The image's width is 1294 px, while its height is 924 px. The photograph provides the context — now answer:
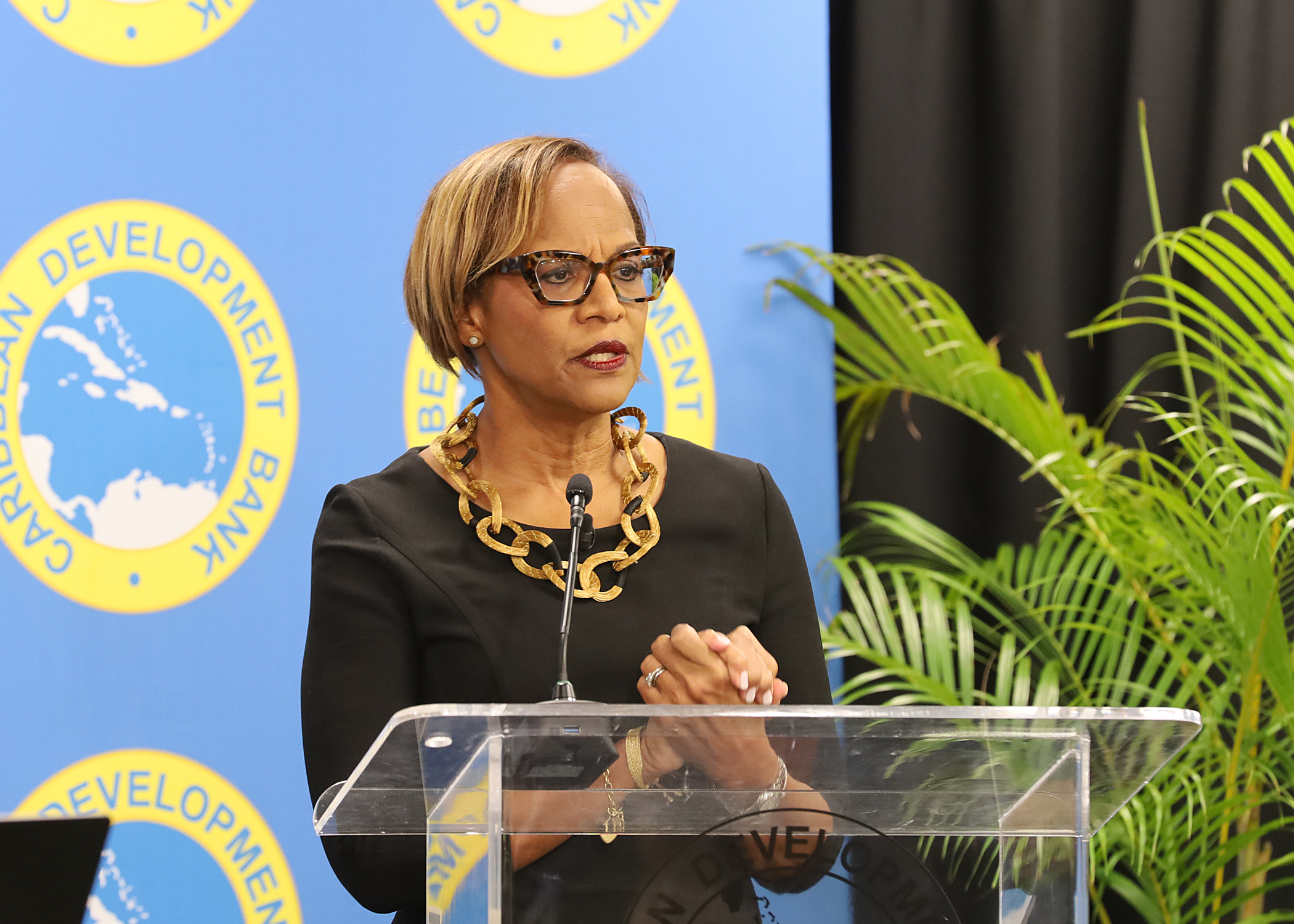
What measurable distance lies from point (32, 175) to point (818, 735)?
6.97 feet

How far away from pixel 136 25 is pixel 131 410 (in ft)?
2.47

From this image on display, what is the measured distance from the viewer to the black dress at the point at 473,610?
1.48 metres

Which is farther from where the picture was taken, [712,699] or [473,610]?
[473,610]

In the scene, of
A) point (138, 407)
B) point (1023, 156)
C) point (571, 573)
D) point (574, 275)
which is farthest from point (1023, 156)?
point (571, 573)

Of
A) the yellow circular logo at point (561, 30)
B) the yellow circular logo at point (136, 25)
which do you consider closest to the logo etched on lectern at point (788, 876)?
the yellow circular logo at point (561, 30)

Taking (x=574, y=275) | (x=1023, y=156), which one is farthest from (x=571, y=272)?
(x=1023, y=156)

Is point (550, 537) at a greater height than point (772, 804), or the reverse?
point (550, 537)

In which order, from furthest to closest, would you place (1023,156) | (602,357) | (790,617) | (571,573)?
1. (1023,156)
2. (790,617)
3. (602,357)
4. (571,573)

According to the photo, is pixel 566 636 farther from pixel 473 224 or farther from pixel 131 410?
pixel 131 410

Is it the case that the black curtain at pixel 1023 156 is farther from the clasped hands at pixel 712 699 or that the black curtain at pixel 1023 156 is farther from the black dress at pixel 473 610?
the clasped hands at pixel 712 699

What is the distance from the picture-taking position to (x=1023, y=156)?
124 inches

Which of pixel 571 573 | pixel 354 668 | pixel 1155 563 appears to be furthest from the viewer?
pixel 1155 563

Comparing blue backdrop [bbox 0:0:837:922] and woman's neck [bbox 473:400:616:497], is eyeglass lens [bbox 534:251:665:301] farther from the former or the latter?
blue backdrop [bbox 0:0:837:922]

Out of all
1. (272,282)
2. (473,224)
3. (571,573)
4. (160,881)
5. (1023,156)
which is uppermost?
(1023,156)
